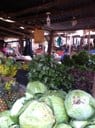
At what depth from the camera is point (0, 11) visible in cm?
595

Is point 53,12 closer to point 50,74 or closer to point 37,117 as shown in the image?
point 50,74

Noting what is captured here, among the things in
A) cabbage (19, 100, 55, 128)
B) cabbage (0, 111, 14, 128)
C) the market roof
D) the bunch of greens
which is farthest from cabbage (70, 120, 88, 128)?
the market roof

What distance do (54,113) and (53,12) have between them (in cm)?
351

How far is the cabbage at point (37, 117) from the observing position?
1.43 meters

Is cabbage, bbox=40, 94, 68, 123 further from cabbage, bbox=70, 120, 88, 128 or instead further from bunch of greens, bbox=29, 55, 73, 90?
bunch of greens, bbox=29, 55, 73, 90

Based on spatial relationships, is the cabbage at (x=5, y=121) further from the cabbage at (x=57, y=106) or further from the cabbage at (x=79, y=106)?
the cabbage at (x=79, y=106)

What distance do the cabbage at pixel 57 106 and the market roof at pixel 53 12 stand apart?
2.49 metres

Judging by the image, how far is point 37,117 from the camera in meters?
1.43

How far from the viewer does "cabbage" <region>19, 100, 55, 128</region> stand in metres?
1.43

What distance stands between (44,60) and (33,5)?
7.96ft

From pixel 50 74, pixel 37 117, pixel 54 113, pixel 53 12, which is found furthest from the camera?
pixel 53 12

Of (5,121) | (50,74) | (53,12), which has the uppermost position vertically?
(53,12)

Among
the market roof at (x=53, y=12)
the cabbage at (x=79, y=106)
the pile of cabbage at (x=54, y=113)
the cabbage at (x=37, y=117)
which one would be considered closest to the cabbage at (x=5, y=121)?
the pile of cabbage at (x=54, y=113)

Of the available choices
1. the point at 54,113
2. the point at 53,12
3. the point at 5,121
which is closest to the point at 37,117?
the point at 54,113
